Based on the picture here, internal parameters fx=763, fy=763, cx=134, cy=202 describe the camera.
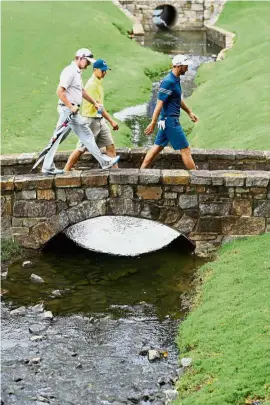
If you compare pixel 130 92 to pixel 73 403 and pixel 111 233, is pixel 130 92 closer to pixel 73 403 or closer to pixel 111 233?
pixel 111 233

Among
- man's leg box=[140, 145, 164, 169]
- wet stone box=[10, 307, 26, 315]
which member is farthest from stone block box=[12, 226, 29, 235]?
man's leg box=[140, 145, 164, 169]

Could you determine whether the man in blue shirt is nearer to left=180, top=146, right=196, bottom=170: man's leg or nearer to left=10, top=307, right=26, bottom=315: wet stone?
left=180, top=146, right=196, bottom=170: man's leg

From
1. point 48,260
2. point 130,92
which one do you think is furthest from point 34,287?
point 130,92

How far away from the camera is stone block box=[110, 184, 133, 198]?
14.7 m

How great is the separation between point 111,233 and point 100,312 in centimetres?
416

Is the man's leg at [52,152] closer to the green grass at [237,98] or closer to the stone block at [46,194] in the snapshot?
the stone block at [46,194]

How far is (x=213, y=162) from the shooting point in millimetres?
16859

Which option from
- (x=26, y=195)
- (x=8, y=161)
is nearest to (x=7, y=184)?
(x=26, y=195)

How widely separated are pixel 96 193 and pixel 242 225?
9.60 ft

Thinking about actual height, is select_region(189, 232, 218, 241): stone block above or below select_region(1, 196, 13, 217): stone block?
below

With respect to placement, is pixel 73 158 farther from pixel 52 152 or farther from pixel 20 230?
pixel 20 230

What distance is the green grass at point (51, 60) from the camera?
2462 centimetres

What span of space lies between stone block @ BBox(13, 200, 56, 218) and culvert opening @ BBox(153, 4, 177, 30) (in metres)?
45.0

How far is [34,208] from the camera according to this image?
49.1 ft
